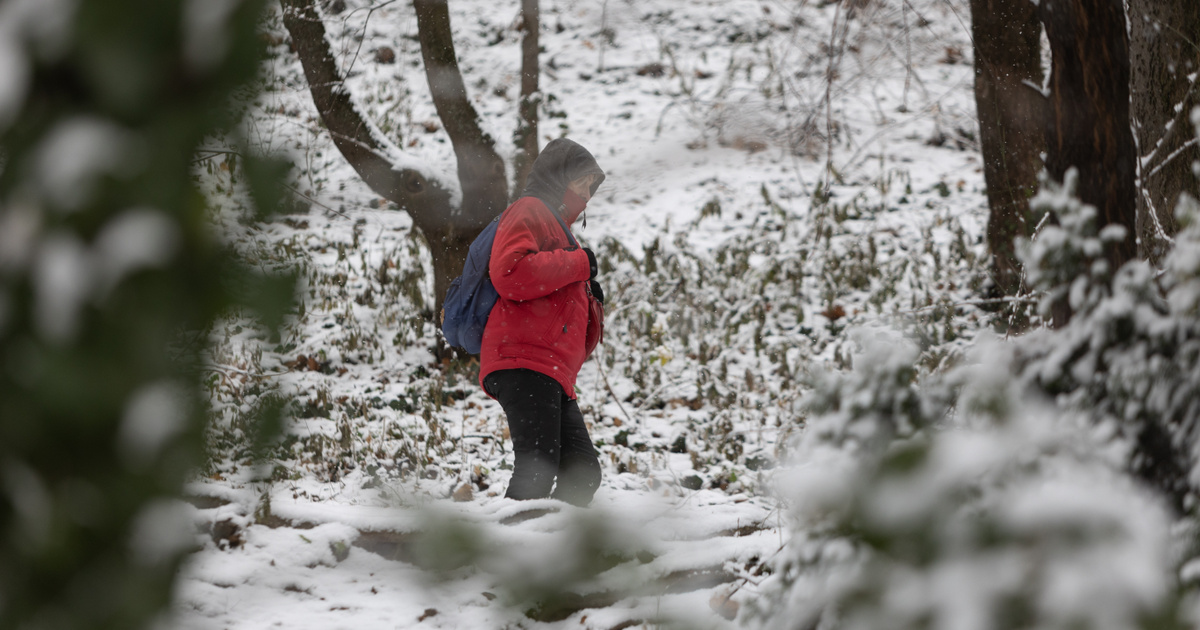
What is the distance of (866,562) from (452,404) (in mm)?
5433

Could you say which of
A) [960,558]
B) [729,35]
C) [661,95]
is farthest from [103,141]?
[729,35]

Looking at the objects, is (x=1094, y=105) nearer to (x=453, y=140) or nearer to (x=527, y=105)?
(x=527, y=105)

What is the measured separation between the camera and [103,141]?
50cm

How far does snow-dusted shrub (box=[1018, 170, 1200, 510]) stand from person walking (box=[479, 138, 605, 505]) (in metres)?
1.90

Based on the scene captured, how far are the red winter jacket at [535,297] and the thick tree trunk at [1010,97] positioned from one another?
3.29 m

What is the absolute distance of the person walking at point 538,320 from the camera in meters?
2.99

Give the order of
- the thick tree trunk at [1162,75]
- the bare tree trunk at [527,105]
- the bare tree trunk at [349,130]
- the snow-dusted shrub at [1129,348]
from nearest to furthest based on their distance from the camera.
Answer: the snow-dusted shrub at [1129,348] → the thick tree trunk at [1162,75] → the bare tree trunk at [349,130] → the bare tree trunk at [527,105]

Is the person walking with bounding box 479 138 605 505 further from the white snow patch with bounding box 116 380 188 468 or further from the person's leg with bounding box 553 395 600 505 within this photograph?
the white snow patch with bounding box 116 380 188 468

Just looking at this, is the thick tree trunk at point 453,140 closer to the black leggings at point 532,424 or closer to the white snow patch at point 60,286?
the black leggings at point 532,424

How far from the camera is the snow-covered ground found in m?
0.69

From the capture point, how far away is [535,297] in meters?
3.02

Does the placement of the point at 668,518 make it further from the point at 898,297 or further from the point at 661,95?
the point at 661,95

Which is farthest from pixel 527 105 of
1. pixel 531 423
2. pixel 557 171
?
pixel 531 423

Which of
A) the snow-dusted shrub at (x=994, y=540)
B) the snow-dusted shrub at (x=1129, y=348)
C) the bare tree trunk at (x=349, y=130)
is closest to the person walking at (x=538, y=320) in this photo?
the snow-dusted shrub at (x=1129, y=348)
